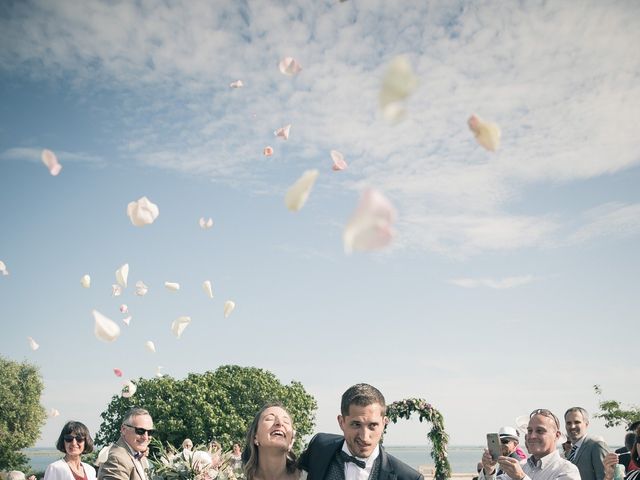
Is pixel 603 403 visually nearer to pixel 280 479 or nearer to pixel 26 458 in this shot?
pixel 280 479

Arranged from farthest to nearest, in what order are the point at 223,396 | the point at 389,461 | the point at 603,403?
the point at 223,396 → the point at 603,403 → the point at 389,461

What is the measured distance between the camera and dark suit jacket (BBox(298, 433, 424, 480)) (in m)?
4.98

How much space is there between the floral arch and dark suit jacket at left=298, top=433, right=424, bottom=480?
53.0ft

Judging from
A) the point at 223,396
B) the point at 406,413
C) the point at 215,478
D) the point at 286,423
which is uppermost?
the point at 223,396

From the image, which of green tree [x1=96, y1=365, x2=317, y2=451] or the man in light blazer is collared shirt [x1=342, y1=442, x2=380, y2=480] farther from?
green tree [x1=96, y1=365, x2=317, y2=451]

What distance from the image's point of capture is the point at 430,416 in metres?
21.0

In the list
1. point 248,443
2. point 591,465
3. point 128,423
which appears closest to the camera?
point 248,443

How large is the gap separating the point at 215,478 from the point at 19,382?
48403 mm

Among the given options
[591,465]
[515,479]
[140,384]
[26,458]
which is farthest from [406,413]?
[26,458]

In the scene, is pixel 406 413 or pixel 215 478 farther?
pixel 406 413

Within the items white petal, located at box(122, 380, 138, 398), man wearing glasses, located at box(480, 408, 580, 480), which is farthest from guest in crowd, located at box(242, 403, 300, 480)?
white petal, located at box(122, 380, 138, 398)

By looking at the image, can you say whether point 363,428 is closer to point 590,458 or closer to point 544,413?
point 544,413

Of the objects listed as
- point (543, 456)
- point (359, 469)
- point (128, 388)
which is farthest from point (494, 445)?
point (128, 388)

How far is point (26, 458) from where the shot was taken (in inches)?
1795
